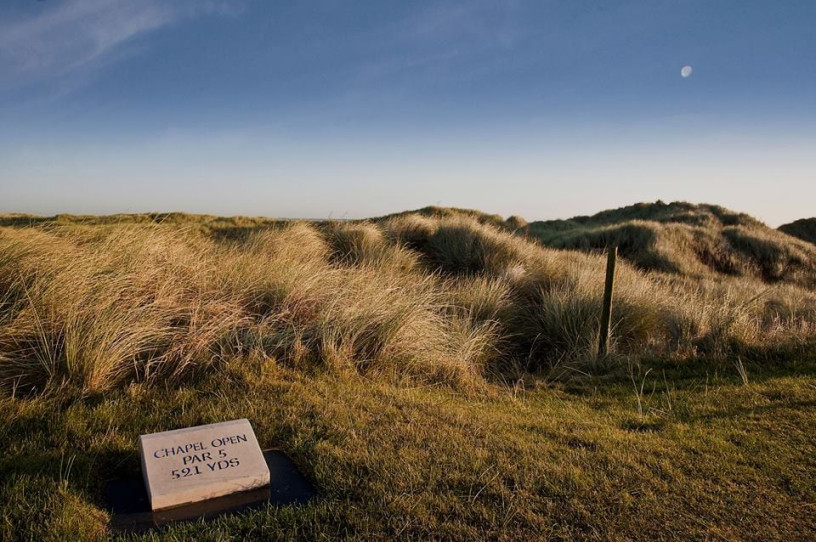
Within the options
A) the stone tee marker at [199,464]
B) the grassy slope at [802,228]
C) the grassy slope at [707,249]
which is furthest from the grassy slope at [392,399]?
the grassy slope at [802,228]

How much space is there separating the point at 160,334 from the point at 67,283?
108 centimetres

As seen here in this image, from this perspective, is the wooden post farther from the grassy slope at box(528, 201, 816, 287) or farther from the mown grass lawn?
the grassy slope at box(528, 201, 816, 287)

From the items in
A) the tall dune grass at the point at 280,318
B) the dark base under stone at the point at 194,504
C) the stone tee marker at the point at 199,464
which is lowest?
the dark base under stone at the point at 194,504

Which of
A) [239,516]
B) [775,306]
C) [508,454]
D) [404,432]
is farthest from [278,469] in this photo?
[775,306]

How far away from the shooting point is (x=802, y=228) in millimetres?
27141

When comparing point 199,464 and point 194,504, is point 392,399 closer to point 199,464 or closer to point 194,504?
point 199,464

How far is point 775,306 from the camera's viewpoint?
10.1 metres

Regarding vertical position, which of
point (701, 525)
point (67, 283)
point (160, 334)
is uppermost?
point (67, 283)

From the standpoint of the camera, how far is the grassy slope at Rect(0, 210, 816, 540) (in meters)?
3.03

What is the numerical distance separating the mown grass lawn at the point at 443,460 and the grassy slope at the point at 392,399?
0.02 m

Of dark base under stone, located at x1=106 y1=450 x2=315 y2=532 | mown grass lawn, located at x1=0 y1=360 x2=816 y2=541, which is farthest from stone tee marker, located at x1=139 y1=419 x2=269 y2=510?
mown grass lawn, located at x1=0 y1=360 x2=816 y2=541

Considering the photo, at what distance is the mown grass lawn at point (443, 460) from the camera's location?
2867mm

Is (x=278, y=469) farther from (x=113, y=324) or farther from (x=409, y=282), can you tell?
(x=409, y=282)

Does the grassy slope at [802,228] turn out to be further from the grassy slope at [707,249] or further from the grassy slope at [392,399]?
the grassy slope at [392,399]
